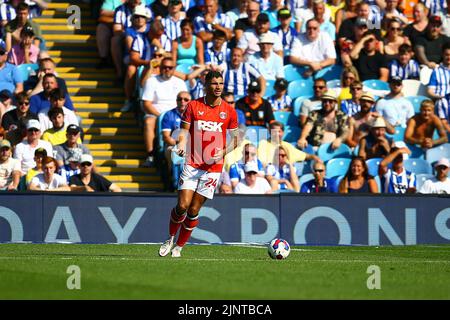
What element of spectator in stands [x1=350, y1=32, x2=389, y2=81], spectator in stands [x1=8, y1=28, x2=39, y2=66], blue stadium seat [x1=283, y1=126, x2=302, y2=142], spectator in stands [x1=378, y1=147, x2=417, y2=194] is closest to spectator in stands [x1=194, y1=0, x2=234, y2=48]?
blue stadium seat [x1=283, y1=126, x2=302, y2=142]

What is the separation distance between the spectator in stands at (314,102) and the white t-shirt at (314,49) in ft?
4.39

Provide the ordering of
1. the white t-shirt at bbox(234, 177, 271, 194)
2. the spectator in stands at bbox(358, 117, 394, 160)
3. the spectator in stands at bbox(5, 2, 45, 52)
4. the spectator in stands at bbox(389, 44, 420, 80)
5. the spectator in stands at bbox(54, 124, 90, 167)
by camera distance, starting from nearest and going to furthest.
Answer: the spectator in stands at bbox(54, 124, 90, 167) → the white t-shirt at bbox(234, 177, 271, 194) → the spectator in stands at bbox(358, 117, 394, 160) → the spectator in stands at bbox(5, 2, 45, 52) → the spectator in stands at bbox(389, 44, 420, 80)

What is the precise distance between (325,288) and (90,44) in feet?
46.6

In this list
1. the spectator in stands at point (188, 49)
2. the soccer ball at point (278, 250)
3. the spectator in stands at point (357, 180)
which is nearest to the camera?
the soccer ball at point (278, 250)

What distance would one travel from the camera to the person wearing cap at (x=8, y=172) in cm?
1931

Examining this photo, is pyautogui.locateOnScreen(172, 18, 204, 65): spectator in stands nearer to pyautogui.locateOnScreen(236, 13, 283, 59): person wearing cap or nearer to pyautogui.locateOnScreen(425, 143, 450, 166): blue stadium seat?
pyautogui.locateOnScreen(236, 13, 283, 59): person wearing cap

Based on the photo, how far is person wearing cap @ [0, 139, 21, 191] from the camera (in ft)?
63.4

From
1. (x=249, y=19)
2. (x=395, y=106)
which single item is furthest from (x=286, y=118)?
(x=249, y=19)

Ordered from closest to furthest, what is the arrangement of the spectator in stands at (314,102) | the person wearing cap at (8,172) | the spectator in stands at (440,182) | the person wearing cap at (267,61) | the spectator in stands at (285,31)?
the person wearing cap at (8,172)
the spectator in stands at (440,182)
the spectator in stands at (314,102)
the person wearing cap at (267,61)
the spectator in stands at (285,31)

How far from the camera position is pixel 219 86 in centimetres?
1466

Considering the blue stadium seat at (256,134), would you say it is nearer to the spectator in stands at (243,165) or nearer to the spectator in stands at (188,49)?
the spectator in stands at (243,165)

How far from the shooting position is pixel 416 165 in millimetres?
22031


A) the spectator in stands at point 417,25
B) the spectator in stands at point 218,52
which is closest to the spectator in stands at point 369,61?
the spectator in stands at point 417,25

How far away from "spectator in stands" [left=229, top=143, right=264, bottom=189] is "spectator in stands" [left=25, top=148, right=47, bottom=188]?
3450 mm
